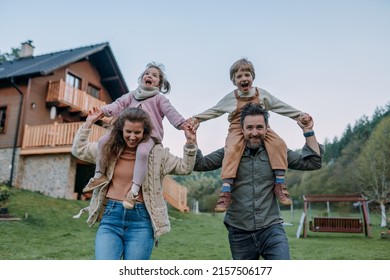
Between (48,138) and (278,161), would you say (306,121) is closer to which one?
(278,161)

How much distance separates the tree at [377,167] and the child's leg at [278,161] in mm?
8192

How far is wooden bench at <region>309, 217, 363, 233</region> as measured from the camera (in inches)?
279

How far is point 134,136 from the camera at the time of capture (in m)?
1.88

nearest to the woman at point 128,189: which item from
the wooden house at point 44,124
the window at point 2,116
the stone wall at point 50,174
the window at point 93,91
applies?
the wooden house at point 44,124

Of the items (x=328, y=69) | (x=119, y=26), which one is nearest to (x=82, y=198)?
(x=119, y=26)

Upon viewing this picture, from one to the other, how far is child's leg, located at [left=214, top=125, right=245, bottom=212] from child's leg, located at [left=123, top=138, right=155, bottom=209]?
1.23 feet

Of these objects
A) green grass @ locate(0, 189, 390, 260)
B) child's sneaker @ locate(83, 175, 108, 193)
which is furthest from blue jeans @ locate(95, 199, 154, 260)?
green grass @ locate(0, 189, 390, 260)

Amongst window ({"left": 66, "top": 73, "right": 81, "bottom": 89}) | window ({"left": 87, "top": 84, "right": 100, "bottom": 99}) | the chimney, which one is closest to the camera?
window ({"left": 66, "top": 73, "right": 81, "bottom": 89})

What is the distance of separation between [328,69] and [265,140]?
2079mm

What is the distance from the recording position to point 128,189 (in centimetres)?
186

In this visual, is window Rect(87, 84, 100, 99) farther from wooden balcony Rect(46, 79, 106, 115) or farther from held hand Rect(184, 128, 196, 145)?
held hand Rect(184, 128, 196, 145)

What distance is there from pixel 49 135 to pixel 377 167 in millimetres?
8683

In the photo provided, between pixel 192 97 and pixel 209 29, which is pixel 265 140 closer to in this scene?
pixel 192 97
